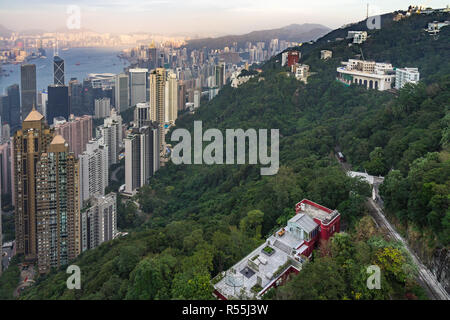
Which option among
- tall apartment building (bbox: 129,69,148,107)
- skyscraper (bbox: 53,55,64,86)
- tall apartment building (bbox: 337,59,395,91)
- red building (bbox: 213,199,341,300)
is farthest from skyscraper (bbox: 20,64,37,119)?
red building (bbox: 213,199,341,300)

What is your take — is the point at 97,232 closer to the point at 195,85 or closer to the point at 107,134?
the point at 107,134

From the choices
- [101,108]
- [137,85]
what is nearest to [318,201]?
[101,108]

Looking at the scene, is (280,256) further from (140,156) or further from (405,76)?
(140,156)

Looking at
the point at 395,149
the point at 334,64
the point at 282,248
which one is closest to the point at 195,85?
Result: the point at 334,64

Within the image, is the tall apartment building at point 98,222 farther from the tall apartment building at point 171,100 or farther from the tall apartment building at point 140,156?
the tall apartment building at point 171,100

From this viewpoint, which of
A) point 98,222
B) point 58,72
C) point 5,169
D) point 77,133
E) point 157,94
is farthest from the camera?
point 58,72

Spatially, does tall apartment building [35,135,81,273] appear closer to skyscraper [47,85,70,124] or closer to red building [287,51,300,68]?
red building [287,51,300,68]
